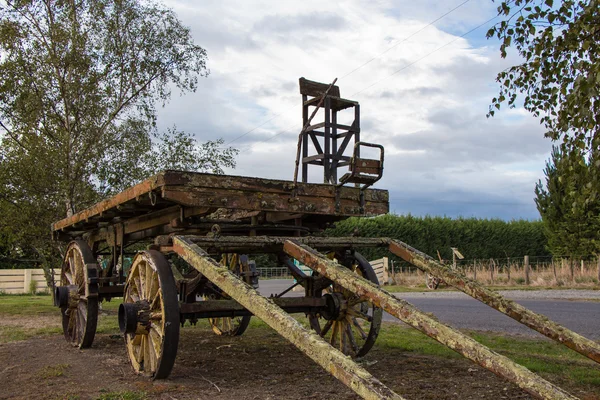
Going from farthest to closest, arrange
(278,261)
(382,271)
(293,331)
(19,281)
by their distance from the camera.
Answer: (382,271) → (19,281) → (278,261) → (293,331)

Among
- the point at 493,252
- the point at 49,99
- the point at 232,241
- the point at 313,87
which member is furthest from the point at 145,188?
the point at 493,252

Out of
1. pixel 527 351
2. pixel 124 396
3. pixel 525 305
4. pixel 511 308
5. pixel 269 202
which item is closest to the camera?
pixel 511 308

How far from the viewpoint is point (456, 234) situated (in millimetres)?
29438

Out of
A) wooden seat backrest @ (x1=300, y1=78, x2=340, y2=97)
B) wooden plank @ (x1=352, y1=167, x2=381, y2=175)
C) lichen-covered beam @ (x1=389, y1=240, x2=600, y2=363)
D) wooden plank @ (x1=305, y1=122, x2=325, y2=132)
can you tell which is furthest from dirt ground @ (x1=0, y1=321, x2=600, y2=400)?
wooden seat backrest @ (x1=300, y1=78, x2=340, y2=97)

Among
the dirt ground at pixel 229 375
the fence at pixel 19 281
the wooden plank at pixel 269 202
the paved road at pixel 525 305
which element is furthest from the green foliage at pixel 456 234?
the wooden plank at pixel 269 202

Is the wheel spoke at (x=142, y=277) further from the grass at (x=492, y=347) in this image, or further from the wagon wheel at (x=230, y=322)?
the wagon wheel at (x=230, y=322)

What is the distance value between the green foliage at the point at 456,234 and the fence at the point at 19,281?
457 inches

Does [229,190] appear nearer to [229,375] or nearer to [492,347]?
[229,375]

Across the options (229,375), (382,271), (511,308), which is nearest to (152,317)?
(229,375)

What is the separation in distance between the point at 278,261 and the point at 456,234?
25028 mm

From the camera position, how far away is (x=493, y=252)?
30625mm

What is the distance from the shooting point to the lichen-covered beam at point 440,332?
115 inches

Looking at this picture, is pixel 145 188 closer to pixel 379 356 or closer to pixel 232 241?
pixel 232 241

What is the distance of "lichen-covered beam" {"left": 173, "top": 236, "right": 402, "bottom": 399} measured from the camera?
279cm
